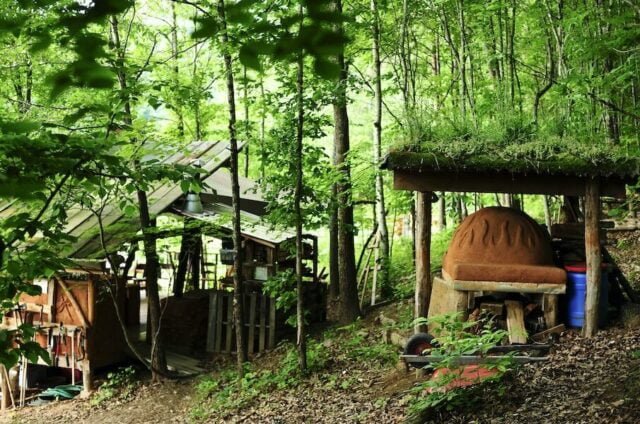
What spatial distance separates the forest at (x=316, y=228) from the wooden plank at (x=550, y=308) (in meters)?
0.07

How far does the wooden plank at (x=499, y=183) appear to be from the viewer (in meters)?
8.34

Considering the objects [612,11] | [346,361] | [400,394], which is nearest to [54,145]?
[400,394]

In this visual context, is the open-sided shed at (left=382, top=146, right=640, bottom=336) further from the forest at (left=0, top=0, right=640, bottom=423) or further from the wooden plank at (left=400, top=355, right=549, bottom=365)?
the wooden plank at (left=400, top=355, right=549, bottom=365)

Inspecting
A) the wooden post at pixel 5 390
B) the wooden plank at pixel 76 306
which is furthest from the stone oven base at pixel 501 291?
the wooden post at pixel 5 390

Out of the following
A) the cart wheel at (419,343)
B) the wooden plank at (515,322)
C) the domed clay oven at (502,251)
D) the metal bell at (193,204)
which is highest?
the metal bell at (193,204)

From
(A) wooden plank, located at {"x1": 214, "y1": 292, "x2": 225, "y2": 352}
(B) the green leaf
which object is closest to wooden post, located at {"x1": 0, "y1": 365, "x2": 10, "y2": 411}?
(A) wooden plank, located at {"x1": 214, "y1": 292, "x2": 225, "y2": 352}

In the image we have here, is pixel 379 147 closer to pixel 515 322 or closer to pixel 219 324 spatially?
Answer: pixel 219 324

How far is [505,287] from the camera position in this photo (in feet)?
27.9

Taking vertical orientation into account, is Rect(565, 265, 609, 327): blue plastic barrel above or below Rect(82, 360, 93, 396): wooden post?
above

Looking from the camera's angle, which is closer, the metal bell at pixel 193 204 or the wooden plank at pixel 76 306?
the wooden plank at pixel 76 306

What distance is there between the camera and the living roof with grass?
794cm

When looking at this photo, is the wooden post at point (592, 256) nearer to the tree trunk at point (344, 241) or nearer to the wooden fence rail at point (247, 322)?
the tree trunk at point (344, 241)

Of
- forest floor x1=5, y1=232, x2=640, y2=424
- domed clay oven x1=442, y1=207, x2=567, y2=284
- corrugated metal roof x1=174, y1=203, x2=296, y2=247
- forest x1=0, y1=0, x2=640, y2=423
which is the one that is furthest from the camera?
corrugated metal roof x1=174, y1=203, x2=296, y2=247

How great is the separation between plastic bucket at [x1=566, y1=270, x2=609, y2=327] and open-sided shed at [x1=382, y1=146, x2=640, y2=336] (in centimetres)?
17
